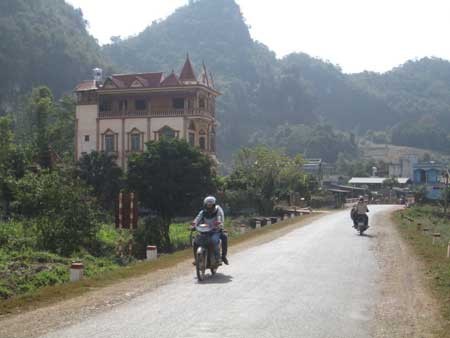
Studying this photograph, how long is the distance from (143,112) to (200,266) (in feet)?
162

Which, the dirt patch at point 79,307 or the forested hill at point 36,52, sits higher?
the forested hill at point 36,52

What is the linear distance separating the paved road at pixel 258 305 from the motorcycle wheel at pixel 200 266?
14 centimetres

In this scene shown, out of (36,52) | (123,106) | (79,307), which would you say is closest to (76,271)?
(79,307)

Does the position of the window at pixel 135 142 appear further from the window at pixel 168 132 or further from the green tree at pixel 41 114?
the green tree at pixel 41 114

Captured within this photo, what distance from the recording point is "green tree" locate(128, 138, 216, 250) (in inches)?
1676

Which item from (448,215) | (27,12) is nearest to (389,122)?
(27,12)

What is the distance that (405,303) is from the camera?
404 inches

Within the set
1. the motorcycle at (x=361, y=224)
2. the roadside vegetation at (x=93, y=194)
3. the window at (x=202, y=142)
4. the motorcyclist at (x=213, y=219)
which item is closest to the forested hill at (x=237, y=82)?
the roadside vegetation at (x=93, y=194)

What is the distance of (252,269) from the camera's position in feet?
46.4

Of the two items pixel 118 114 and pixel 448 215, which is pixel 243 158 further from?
pixel 448 215

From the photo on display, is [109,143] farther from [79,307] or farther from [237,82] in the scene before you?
[237,82]

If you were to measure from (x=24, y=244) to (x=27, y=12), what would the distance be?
106 m

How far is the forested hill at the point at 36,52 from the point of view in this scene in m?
105

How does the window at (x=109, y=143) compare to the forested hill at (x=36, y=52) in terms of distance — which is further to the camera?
the forested hill at (x=36, y=52)
